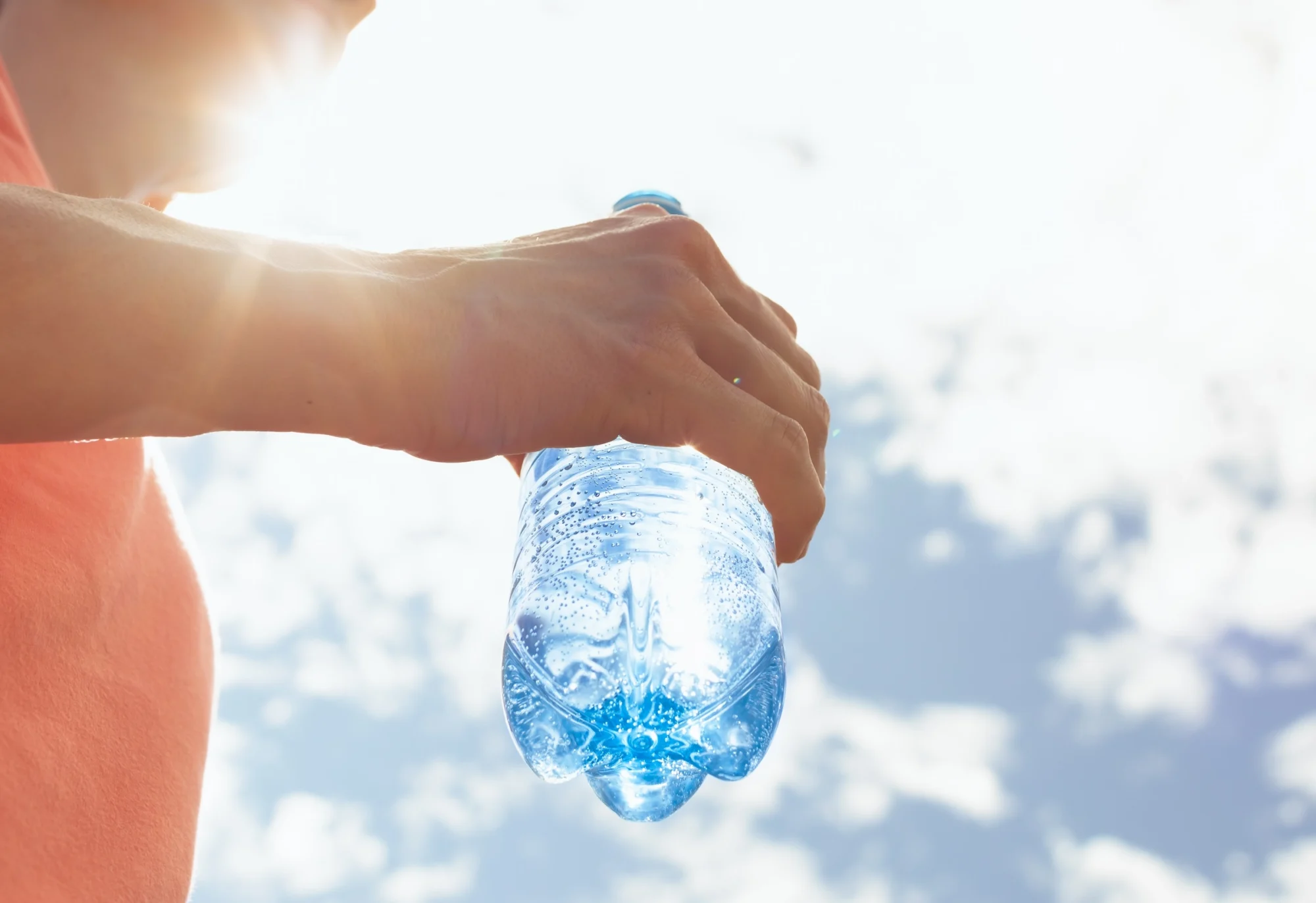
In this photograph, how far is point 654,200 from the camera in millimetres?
1898

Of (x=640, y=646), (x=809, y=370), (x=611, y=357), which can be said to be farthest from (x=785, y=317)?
(x=640, y=646)

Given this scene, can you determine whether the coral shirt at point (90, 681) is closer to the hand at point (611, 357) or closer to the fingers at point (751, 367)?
the hand at point (611, 357)

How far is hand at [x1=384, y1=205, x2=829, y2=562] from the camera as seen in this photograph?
43.5 inches

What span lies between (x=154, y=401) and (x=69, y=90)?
4.70ft

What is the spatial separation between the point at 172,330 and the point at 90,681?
875mm

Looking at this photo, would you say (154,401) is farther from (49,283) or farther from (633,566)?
(633,566)

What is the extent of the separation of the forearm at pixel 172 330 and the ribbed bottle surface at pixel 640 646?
91 cm

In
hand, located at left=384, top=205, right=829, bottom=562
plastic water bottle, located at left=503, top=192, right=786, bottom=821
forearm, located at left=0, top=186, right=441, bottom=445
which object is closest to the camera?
forearm, located at left=0, top=186, right=441, bottom=445

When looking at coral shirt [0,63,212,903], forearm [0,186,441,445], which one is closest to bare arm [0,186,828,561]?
forearm [0,186,441,445]

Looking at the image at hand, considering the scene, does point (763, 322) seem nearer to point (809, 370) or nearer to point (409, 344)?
point (809, 370)

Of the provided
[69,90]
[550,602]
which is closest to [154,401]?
[550,602]

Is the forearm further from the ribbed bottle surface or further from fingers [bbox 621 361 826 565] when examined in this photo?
the ribbed bottle surface

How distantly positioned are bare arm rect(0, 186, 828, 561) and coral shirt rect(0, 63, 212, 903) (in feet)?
1.84

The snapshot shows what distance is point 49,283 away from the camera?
917mm
